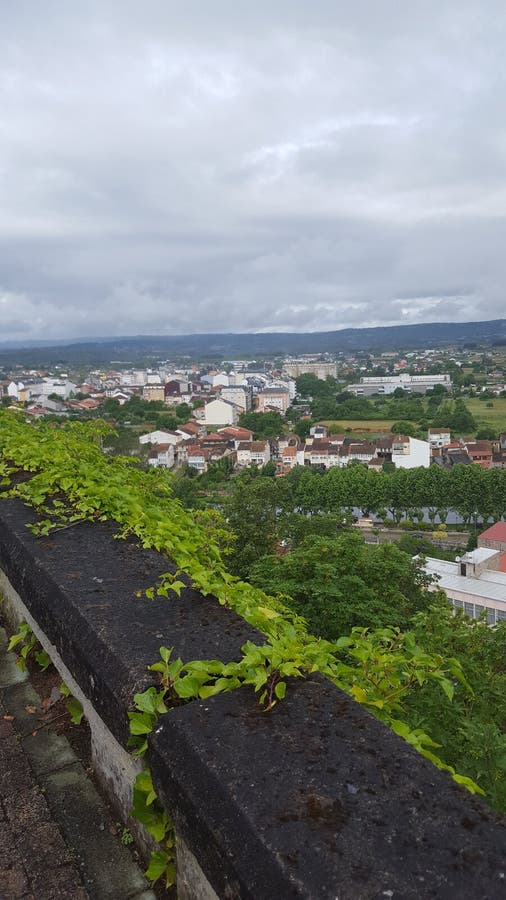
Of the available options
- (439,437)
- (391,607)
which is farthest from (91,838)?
(439,437)

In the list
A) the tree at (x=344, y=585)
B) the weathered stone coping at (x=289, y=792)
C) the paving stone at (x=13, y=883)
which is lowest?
the tree at (x=344, y=585)

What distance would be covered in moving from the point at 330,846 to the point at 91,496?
1911 mm

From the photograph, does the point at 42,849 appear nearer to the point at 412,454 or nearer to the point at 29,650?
the point at 29,650

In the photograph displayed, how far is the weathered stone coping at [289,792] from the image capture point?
90 centimetres

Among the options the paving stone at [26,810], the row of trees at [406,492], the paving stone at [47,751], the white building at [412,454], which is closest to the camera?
the paving stone at [26,810]

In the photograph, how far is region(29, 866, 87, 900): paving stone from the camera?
1238 mm

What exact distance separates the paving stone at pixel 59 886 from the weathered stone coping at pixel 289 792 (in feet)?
0.74

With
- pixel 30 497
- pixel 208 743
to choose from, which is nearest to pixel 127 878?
pixel 208 743

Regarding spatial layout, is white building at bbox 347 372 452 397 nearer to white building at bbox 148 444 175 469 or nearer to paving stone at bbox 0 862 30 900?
white building at bbox 148 444 175 469

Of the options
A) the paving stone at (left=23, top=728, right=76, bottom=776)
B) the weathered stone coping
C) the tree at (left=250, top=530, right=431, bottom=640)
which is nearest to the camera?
the weathered stone coping

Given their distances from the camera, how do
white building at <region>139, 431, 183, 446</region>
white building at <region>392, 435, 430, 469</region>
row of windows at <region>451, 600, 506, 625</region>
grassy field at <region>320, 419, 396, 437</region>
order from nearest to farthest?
row of windows at <region>451, 600, 506, 625</region>
white building at <region>392, 435, 430, 469</region>
white building at <region>139, 431, 183, 446</region>
grassy field at <region>320, 419, 396, 437</region>

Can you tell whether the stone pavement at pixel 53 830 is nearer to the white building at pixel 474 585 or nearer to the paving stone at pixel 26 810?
the paving stone at pixel 26 810

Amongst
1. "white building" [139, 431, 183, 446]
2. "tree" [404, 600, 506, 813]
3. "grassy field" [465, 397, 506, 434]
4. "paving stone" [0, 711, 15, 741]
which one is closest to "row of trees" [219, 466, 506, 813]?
"tree" [404, 600, 506, 813]

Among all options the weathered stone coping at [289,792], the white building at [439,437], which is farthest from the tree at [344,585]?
the white building at [439,437]
